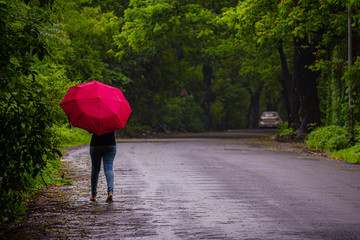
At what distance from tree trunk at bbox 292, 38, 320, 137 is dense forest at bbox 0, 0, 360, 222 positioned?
0.05 meters

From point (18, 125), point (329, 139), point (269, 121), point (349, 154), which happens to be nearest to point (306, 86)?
point (329, 139)

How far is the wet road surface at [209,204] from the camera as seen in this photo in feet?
25.7

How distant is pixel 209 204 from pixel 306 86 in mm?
22176

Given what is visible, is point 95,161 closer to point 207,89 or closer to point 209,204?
point 209,204

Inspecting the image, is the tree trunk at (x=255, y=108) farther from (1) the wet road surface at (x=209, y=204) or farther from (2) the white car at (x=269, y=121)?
(1) the wet road surface at (x=209, y=204)

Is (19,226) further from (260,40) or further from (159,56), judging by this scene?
(159,56)

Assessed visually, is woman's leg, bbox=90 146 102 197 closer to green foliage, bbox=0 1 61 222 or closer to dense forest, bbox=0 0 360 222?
dense forest, bbox=0 0 360 222

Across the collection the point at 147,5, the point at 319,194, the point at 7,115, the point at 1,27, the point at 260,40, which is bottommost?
the point at 319,194

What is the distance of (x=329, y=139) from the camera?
74.0ft

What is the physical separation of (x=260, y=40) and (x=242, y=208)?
1573 centimetres

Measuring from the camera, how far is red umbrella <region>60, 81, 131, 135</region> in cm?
1031

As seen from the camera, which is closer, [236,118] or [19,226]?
[19,226]

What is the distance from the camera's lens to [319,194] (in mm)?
11336

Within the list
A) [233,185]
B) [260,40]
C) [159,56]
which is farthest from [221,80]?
[233,185]
